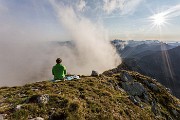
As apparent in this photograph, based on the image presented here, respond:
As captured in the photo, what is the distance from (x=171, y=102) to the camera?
33.8 metres

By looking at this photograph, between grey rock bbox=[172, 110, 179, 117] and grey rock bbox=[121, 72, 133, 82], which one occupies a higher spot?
grey rock bbox=[121, 72, 133, 82]

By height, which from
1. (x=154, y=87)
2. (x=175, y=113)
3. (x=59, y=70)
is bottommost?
(x=175, y=113)

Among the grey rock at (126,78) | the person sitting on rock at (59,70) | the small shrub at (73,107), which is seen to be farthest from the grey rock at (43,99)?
the grey rock at (126,78)

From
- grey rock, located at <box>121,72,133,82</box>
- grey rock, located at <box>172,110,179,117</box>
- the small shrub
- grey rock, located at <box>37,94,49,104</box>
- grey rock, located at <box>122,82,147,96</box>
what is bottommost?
grey rock, located at <box>172,110,179,117</box>

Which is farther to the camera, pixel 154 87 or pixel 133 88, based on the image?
pixel 154 87

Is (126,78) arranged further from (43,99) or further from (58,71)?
(43,99)

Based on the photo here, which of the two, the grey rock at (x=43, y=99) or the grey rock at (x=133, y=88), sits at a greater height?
the grey rock at (x=133, y=88)

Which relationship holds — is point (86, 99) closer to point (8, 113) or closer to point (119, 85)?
point (8, 113)

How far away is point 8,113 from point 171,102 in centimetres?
2978

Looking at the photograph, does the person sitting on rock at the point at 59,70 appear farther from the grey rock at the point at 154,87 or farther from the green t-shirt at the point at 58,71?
the grey rock at the point at 154,87

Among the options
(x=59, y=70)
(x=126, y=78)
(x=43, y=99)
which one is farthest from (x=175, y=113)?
(x=43, y=99)

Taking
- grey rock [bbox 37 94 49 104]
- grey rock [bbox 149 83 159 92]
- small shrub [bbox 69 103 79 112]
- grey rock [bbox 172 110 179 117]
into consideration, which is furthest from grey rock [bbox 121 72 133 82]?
grey rock [bbox 37 94 49 104]

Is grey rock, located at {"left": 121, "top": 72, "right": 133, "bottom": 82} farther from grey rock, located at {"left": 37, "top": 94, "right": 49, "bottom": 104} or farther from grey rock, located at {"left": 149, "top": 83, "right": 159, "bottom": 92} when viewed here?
grey rock, located at {"left": 37, "top": 94, "right": 49, "bottom": 104}

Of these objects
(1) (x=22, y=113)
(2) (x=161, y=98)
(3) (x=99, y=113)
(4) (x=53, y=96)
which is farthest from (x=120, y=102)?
(2) (x=161, y=98)
